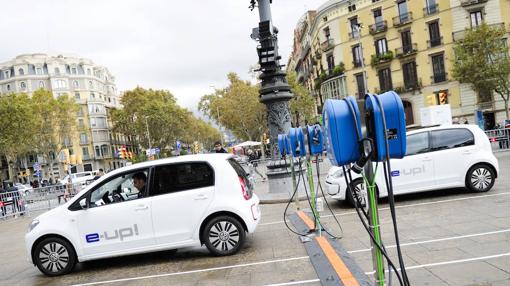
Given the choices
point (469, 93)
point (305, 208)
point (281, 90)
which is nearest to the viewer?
point (305, 208)

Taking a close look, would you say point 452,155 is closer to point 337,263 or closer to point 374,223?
point 337,263

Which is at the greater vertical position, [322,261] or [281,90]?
[281,90]

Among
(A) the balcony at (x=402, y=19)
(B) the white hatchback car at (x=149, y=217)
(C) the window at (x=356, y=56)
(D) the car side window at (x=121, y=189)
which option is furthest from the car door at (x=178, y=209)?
(C) the window at (x=356, y=56)

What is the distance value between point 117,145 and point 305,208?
91986mm

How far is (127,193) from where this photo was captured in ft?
24.0

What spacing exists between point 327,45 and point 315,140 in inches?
1808

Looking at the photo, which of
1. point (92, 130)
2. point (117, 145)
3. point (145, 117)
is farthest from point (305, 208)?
point (117, 145)

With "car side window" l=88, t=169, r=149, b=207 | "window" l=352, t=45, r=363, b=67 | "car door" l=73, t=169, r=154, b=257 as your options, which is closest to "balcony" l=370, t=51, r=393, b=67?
"window" l=352, t=45, r=363, b=67

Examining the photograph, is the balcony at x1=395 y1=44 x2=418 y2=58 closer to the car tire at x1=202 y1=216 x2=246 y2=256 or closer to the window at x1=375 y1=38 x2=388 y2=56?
the window at x1=375 y1=38 x2=388 y2=56

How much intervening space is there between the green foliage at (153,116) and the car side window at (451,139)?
6276cm

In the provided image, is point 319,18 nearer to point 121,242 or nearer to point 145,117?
point 145,117

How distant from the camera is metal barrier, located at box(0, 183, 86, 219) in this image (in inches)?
759

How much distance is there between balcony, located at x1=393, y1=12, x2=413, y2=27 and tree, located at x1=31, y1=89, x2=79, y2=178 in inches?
1615

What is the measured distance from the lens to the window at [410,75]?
44500 mm
